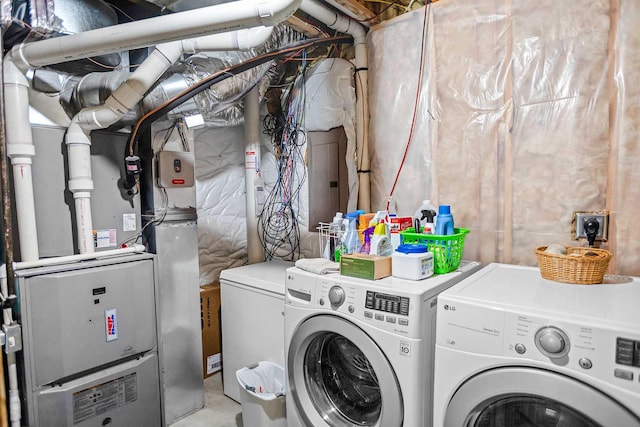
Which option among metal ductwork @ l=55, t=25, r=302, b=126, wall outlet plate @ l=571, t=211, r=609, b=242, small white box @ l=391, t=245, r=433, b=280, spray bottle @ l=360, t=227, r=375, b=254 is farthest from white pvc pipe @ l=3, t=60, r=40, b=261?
wall outlet plate @ l=571, t=211, r=609, b=242

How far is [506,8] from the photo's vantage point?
1832 millimetres

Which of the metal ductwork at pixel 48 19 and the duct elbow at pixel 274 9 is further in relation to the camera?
the metal ductwork at pixel 48 19

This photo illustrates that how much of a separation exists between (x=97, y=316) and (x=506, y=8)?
8.33 ft

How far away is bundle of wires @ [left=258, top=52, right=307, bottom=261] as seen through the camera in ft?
9.14

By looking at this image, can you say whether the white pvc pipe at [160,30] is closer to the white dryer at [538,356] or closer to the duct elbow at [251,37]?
the duct elbow at [251,37]

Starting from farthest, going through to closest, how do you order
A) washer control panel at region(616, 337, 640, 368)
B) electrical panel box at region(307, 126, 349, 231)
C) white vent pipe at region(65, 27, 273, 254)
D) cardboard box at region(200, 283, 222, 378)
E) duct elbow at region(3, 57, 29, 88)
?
cardboard box at region(200, 283, 222, 378)
electrical panel box at region(307, 126, 349, 231)
white vent pipe at region(65, 27, 273, 254)
duct elbow at region(3, 57, 29, 88)
washer control panel at region(616, 337, 640, 368)

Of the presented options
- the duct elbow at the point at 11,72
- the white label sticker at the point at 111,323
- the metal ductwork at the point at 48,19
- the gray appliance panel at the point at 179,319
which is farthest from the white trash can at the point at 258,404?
the metal ductwork at the point at 48,19

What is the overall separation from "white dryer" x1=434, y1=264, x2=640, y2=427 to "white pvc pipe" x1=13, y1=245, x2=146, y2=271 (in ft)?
5.40

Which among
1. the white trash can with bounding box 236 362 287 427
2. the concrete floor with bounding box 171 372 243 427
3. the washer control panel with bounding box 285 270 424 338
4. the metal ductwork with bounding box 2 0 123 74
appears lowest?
the concrete floor with bounding box 171 372 243 427

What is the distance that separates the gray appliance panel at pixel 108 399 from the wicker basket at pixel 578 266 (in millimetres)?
2027

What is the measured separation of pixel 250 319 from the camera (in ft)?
7.47

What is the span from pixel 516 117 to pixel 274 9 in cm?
129

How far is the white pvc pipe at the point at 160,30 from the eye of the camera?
4.17ft

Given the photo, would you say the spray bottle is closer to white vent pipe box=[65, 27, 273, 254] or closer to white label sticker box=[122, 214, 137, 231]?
white vent pipe box=[65, 27, 273, 254]
